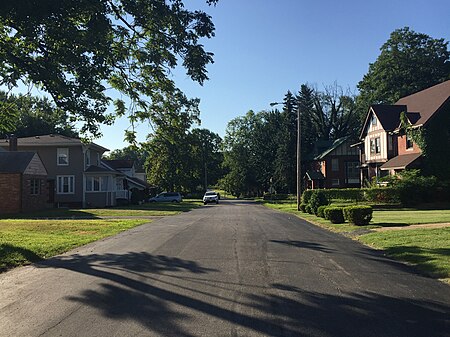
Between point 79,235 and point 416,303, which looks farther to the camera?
point 79,235

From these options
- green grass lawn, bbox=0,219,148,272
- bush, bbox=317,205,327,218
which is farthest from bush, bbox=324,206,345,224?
green grass lawn, bbox=0,219,148,272

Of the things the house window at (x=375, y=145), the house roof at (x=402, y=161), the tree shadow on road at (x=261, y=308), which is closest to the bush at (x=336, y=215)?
the tree shadow on road at (x=261, y=308)

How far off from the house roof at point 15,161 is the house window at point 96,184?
1000cm

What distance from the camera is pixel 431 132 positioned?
38.8m

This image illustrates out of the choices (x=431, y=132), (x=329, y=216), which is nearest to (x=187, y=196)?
(x=431, y=132)

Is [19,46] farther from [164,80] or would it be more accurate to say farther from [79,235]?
[79,235]

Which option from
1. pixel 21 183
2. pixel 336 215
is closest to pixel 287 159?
pixel 21 183

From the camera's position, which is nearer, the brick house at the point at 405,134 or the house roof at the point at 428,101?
the brick house at the point at 405,134

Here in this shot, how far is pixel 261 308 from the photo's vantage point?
636 cm

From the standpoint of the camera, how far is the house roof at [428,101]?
39.4 metres

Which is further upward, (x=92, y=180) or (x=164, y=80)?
(x=164, y=80)

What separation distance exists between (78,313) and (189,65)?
27.9 feet

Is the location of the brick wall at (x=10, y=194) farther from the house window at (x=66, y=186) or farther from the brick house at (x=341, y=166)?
the brick house at (x=341, y=166)

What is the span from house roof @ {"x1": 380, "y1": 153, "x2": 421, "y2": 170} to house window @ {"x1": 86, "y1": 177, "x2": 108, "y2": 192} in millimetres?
28919
